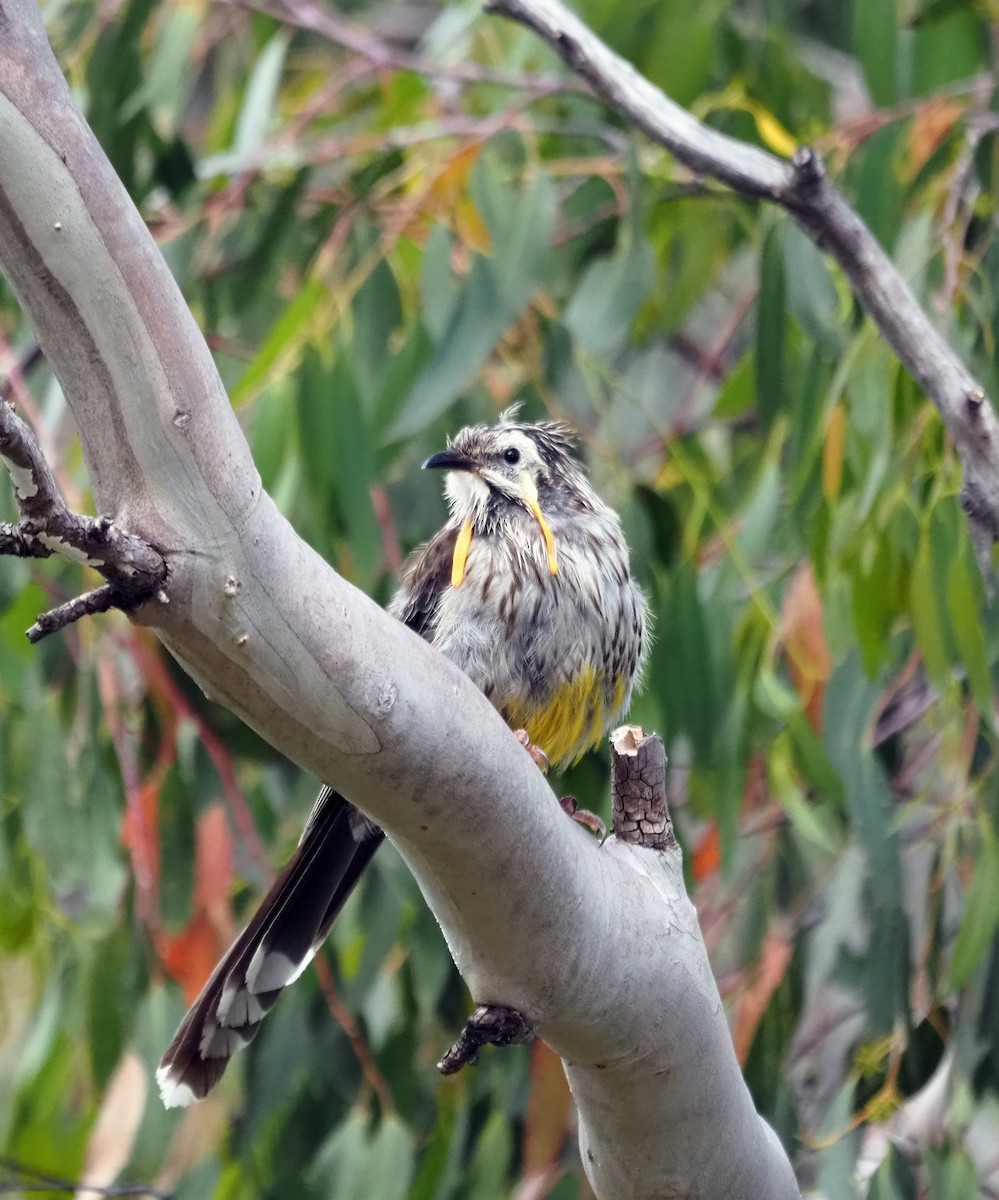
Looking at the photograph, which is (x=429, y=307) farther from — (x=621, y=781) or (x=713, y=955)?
(x=713, y=955)

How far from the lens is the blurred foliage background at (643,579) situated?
2.84 meters

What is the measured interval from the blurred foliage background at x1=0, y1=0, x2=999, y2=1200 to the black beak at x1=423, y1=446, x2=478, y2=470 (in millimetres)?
62

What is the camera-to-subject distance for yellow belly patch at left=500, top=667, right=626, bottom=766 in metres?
2.72

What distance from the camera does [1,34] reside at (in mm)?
1494

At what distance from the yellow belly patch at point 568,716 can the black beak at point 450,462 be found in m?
0.44

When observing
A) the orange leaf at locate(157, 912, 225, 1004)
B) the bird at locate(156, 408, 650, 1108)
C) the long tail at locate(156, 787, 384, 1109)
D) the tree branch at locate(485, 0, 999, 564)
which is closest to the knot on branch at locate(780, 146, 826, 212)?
the tree branch at locate(485, 0, 999, 564)

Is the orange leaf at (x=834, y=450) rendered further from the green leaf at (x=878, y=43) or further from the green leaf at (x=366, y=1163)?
the green leaf at (x=366, y=1163)

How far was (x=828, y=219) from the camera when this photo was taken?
2377mm

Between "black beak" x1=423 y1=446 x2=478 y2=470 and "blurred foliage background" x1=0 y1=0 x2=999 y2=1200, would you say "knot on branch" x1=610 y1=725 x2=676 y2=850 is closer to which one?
"blurred foliage background" x1=0 y1=0 x2=999 y2=1200

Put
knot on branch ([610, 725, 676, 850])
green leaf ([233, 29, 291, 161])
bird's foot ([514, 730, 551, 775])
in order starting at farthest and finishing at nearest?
green leaf ([233, 29, 291, 161]) → bird's foot ([514, 730, 551, 775]) → knot on branch ([610, 725, 676, 850])

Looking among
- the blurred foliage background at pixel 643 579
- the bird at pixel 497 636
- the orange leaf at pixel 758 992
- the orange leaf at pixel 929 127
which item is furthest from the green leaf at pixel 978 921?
the orange leaf at pixel 929 127

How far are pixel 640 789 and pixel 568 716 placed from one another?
67 cm

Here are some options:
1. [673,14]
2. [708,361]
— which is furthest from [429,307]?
[708,361]

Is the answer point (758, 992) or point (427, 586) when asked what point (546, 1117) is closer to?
point (758, 992)
